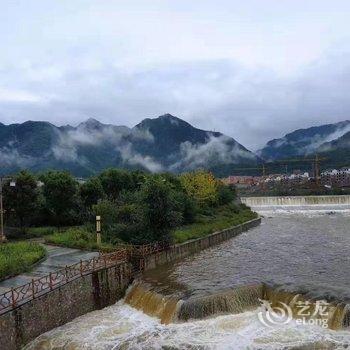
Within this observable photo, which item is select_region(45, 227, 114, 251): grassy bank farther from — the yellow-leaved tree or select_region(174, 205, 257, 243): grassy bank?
the yellow-leaved tree

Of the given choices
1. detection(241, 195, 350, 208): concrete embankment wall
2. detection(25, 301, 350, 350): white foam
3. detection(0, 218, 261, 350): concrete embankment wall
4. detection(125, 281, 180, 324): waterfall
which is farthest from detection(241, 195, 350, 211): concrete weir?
detection(25, 301, 350, 350): white foam

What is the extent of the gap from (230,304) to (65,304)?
7.03 m

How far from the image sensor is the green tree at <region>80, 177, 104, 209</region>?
148 ft

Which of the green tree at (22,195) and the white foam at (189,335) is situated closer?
the white foam at (189,335)

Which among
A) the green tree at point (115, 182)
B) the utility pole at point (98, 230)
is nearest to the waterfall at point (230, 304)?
the utility pole at point (98, 230)

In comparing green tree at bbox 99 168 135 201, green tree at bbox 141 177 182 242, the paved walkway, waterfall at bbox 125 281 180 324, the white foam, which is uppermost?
green tree at bbox 99 168 135 201

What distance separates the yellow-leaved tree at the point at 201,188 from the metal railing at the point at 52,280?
30.4m

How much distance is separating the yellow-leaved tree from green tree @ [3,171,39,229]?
827 inches

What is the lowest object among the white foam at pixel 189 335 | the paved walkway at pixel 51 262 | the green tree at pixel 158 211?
the white foam at pixel 189 335

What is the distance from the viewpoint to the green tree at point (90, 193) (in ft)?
148

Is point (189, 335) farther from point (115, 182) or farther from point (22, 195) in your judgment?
point (115, 182)

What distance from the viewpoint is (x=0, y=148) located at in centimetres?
16838

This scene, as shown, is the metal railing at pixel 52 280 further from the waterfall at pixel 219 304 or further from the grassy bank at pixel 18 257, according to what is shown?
the waterfall at pixel 219 304

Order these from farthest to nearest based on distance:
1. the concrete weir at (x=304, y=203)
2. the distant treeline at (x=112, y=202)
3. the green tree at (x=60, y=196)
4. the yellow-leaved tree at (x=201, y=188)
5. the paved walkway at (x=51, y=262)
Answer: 1. the concrete weir at (x=304, y=203)
2. the yellow-leaved tree at (x=201, y=188)
3. the green tree at (x=60, y=196)
4. the distant treeline at (x=112, y=202)
5. the paved walkway at (x=51, y=262)
